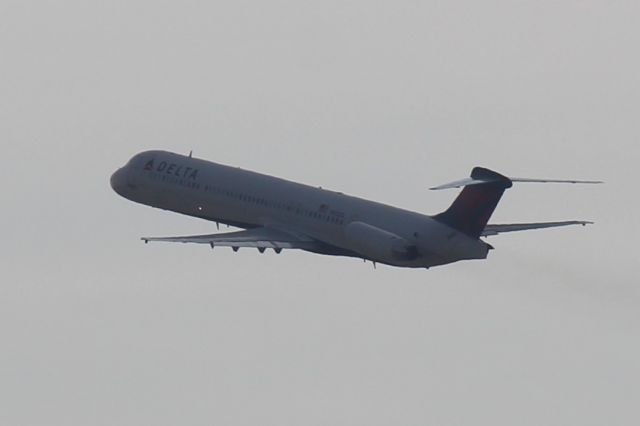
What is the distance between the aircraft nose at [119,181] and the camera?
149 metres

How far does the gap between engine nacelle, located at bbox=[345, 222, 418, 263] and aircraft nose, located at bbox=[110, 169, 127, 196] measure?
20.9 m

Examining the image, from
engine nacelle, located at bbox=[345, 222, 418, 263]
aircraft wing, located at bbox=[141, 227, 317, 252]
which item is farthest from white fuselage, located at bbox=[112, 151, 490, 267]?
aircraft wing, located at bbox=[141, 227, 317, 252]

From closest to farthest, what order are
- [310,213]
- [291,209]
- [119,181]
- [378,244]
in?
1. [378,244]
2. [310,213]
3. [291,209]
4. [119,181]

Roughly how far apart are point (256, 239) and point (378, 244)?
8.24 meters

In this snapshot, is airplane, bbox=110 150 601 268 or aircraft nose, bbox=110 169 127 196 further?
aircraft nose, bbox=110 169 127 196

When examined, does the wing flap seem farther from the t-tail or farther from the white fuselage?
the t-tail

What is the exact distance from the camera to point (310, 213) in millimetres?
135875

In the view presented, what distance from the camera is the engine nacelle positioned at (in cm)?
12912

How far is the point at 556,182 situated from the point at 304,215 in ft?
59.3

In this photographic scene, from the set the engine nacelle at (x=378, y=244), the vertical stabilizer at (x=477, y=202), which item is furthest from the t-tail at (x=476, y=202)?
the engine nacelle at (x=378, y=244)

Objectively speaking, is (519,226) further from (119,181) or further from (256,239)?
(119,181)

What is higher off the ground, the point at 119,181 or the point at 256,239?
the point at 119,181

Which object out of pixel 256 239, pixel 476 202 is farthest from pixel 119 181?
pixel 476 202

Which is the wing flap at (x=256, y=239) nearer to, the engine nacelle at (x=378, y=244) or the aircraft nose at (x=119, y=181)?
the engine nacelle at (x=378, y=244)
